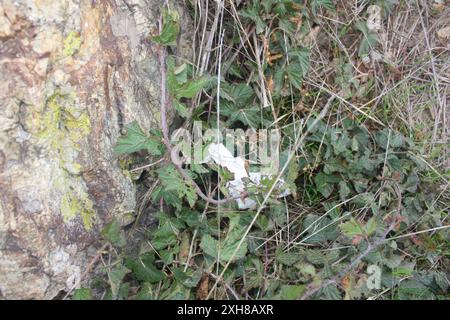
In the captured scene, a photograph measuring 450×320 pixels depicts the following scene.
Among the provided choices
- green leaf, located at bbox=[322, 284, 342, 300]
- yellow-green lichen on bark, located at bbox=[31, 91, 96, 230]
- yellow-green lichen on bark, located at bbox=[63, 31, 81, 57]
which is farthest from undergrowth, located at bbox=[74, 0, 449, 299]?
yellow-green lichen on bark, located at bbox=[63, 31, 81, 57]

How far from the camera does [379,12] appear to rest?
6.99 ft

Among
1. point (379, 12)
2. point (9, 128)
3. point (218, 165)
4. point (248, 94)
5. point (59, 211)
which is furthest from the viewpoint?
point (379, 12)

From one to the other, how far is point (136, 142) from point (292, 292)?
71 cm

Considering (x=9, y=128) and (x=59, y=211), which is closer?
(x=9, y=128)

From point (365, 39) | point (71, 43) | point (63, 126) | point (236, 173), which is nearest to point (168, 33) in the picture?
point (71, 43)

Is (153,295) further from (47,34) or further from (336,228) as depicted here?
(47,34)

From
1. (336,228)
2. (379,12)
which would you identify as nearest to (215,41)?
(379,12)

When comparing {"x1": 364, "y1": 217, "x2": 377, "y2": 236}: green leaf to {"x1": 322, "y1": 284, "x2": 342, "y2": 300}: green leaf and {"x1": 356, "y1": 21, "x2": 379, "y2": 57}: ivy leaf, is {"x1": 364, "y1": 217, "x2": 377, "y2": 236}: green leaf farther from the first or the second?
{"x1": 356, "y1": 21, "x2": 379, "y2": 57}: ivy leaf

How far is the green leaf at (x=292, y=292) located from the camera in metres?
1.41

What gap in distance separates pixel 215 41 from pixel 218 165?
2.00ft

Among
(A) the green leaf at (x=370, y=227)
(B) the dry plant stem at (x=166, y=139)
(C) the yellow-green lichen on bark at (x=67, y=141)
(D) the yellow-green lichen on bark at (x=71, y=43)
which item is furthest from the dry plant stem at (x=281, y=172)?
(D) the yellow-green lichen on bark at (x=71, y=43)

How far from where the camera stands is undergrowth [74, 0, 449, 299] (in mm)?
1614

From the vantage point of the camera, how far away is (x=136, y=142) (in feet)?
5.29

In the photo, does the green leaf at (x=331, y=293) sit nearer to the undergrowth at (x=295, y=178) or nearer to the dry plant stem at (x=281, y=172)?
the undergrowth at (x=295, y=178)
